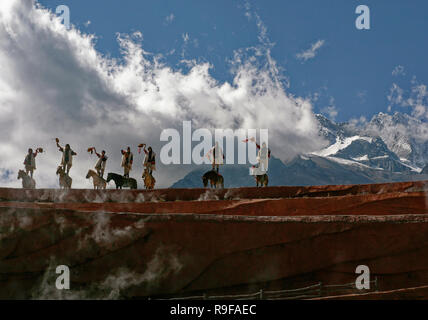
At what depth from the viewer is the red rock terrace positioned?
30.3 ft

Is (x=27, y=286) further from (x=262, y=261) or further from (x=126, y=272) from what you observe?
(x=262, y=261)

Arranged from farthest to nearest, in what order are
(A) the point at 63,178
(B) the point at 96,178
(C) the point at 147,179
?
(C) the point at 147,179, (B) the point at 96,178, (A) the point at 63,178

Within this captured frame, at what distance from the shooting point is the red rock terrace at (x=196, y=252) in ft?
30.3

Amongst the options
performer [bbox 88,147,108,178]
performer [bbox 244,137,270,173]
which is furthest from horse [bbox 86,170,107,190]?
performer [bbox 244,137,270,173]

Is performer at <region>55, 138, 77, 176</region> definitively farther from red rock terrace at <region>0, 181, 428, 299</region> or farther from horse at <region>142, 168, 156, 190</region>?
red rock terrace at <region>0, 181, 428, 299</region>

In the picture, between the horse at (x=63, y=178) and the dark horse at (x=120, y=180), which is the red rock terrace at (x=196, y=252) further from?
→ the dark horse at (x=120, y=180)

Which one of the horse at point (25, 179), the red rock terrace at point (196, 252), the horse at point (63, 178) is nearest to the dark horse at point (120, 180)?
the horse at point (63, 178)

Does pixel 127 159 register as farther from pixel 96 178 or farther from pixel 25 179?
pixel 25 179

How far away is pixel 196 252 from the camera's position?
374 inches

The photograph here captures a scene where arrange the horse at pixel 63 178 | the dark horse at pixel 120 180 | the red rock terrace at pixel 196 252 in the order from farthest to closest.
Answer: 1. the dark horse at pixel 120 180
2. the horse at pixel 63 178
3. the red rock terrace at pixel 196 252

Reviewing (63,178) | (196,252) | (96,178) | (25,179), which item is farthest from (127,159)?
(196,252)

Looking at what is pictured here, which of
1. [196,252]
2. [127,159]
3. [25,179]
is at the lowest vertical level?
[196,252]

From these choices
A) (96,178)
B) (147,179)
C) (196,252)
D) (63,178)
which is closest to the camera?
(196,252)
